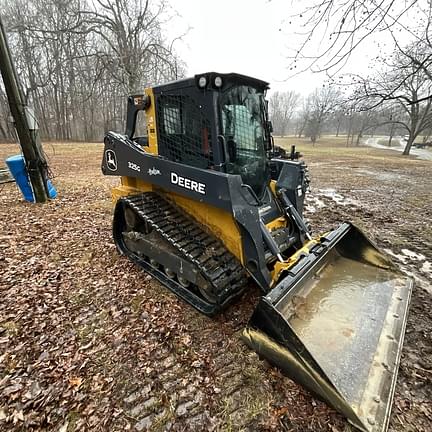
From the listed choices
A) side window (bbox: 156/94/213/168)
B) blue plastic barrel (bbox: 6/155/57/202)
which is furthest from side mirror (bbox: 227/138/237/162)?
blue plastic barrel (bbox: 6/155/57/202)

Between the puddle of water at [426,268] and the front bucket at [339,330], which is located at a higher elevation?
the front bucket at [339,330]

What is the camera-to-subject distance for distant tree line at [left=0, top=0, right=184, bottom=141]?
17031 mm

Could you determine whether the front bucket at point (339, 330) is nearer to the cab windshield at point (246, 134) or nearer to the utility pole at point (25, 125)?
the cab windshield at point (246, 134)

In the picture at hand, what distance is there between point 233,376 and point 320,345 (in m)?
0.78

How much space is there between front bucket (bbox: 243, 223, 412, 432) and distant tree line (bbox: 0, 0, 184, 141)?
56.4 ft

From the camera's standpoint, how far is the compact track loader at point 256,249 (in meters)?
2.01

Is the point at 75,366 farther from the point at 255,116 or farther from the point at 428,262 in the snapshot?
the point at 428,262

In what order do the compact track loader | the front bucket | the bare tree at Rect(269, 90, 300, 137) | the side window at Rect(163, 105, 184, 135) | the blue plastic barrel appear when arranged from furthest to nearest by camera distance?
the bare tree at Rect(269, 90, 300, 137) < the blue plastic barrel < the side window at Rect(163, 105, 184, 135) < the compact track loader < the front bucket

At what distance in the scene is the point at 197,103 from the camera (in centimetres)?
275

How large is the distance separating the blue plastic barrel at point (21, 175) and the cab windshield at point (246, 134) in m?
5.55

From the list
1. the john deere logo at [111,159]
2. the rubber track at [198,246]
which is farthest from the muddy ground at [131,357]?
the john deere logo at [111,159]

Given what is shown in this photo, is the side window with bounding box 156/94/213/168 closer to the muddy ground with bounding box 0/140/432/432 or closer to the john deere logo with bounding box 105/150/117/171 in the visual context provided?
the john deere logo with bounding box 105/150/117/171

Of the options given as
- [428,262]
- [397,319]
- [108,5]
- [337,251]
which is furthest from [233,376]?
[108,5]

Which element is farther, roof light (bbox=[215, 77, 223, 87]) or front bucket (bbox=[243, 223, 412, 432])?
roof light (bbox=[215, 77, 223, 87])
